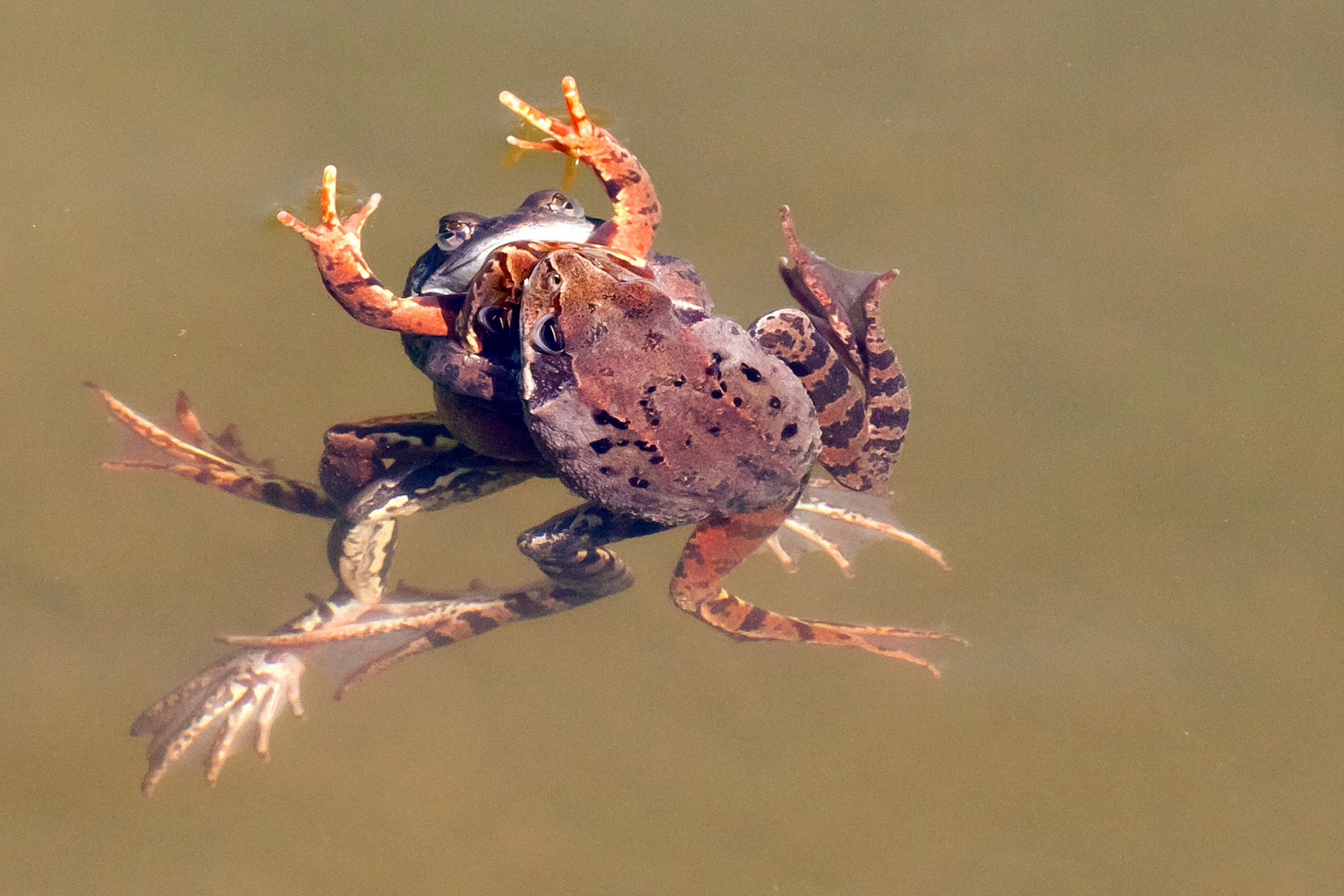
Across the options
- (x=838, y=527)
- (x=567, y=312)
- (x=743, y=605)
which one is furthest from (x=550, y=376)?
(x=838, y=527)

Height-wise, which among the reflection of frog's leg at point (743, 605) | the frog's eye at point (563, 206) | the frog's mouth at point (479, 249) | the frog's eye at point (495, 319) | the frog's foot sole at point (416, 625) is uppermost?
the frog's eye at point (563, 206)

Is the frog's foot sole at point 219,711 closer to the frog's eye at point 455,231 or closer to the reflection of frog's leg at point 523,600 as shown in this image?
the reflection of frog's leg at point 523,600

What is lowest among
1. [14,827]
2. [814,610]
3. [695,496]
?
[14,827]

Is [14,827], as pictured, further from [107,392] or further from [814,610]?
[814,610]

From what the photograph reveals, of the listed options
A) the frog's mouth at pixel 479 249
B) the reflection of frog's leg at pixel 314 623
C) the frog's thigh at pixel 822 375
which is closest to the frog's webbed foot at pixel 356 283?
the frog's mouth at pixel 479 249

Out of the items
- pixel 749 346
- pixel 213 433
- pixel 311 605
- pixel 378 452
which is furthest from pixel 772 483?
pixel 213 433

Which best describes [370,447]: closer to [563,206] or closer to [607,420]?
[563,206]
